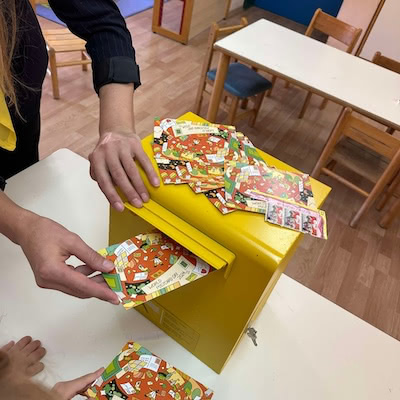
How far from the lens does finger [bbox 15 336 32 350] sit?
26.7 inches

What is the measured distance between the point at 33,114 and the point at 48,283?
613 mm

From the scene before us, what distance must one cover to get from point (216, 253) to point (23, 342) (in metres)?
0.42

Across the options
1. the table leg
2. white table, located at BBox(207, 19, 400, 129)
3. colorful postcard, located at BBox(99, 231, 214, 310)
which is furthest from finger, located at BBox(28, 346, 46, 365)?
the table leg

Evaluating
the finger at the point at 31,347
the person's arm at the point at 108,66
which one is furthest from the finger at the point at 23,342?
the person's arm at the point at 108,66

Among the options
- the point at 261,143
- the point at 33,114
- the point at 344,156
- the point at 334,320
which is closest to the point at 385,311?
the point at 344,156

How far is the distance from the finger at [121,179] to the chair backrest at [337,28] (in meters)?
2.56

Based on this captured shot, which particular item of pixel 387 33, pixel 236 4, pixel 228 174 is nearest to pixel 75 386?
pixel 228 174

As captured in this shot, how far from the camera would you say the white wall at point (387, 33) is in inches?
143

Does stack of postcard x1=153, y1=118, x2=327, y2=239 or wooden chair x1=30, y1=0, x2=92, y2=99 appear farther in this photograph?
wooden chair x1=30, y1=0, x2=92, y2=99

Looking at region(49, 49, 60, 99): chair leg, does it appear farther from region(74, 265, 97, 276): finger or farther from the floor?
region(74, 265, 97, 276): finger

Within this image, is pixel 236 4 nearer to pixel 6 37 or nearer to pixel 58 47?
pixel 58 47

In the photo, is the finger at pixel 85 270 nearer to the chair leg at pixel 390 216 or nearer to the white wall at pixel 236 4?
the chair leg at pixel 390 216

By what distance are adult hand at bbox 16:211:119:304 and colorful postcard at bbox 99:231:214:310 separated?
0.02m

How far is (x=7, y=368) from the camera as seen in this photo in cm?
40
